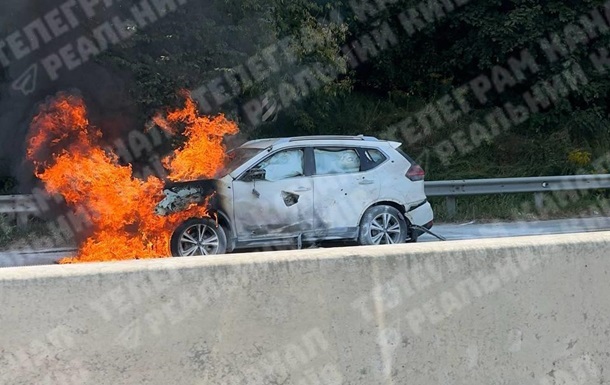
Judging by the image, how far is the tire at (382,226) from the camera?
26.5ft

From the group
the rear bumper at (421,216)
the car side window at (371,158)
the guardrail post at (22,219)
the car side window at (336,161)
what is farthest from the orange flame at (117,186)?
the rear bumper at (421,216)

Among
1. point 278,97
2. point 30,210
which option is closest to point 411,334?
point 30,210

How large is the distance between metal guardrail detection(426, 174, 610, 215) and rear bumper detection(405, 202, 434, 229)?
3049 mm

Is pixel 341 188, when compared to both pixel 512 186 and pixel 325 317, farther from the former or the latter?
pixel 325 317

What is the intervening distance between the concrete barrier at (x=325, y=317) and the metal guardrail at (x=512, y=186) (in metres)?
8.66

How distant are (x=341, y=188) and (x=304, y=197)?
0.49 m

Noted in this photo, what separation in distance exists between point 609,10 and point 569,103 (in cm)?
246

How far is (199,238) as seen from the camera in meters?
7.61

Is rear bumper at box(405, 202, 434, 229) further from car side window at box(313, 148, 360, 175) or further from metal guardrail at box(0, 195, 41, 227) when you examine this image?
metal guardrail at box(0, 195, 41, 227)

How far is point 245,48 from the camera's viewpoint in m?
11.7

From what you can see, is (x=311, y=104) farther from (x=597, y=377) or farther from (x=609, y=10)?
(x=597, y=377)

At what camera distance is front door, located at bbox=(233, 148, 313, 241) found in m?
7.64

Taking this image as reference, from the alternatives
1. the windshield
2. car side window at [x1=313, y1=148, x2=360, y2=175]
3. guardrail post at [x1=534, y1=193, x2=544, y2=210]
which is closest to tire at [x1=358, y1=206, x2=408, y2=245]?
car side window at [x1=313, y1=148, x2=360, y2=175]

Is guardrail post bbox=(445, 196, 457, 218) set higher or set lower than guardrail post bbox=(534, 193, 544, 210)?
higher
